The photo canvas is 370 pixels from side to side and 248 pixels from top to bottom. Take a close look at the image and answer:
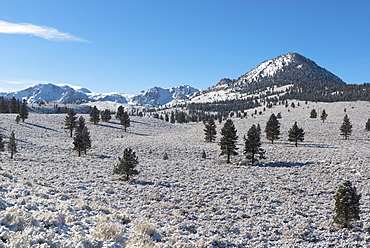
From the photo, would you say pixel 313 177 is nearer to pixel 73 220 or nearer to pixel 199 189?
pixel 199 189

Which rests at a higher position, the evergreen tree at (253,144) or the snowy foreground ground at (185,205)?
the evergreen tree at (253,144)

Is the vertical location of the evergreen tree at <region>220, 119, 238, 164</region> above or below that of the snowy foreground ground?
above

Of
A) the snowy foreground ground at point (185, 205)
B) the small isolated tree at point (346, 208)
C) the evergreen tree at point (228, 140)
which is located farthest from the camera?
the evergreen tree at point (228, 140)

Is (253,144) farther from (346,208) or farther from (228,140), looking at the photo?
(346,208)

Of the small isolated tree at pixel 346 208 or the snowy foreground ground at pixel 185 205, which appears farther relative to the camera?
the small isolated tree at pixel 346 208

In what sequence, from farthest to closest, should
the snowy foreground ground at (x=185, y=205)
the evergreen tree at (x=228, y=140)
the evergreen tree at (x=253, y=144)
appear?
the evergreen tree at (x=228, y=140) < the evergreen tree at (x=253, y=144) < the snowy foreground ground at (x=185, y=205)

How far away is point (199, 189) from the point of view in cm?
2316

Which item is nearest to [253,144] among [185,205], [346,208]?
[185,205]

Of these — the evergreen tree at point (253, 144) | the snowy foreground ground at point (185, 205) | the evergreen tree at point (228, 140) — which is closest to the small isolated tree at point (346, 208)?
the snowy foreground ground at point (185, 205)

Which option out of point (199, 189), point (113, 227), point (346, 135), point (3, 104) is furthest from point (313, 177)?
point (3, 104)

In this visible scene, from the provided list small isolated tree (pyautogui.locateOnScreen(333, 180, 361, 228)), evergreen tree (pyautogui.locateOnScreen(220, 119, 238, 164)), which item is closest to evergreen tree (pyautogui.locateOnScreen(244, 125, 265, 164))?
evergreen tree (pyautogui.locateOnScreen(220, 119, 238, 164))

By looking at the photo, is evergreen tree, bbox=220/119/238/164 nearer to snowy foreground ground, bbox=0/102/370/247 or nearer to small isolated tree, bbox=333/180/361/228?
snowy foreground ground, bbox=0/102/370/247

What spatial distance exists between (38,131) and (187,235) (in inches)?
2784

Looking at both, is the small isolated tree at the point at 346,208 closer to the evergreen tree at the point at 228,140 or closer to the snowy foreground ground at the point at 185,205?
the snowy foreground ground at the point at 185,205
